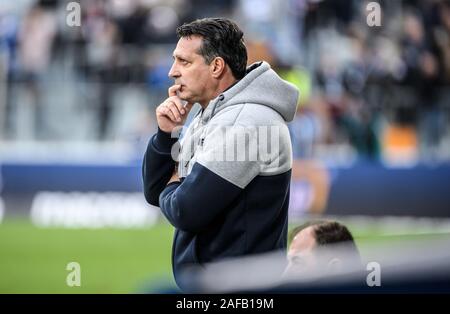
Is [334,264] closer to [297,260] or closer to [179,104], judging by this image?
[297,260]

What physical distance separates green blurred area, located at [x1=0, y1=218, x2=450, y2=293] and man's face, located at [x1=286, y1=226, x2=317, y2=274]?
169 inches

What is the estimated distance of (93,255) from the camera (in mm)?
10680

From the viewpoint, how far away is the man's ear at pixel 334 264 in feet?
12.9

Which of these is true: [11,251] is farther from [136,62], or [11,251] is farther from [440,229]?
[440,229]

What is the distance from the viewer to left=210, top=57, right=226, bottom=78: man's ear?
3607 mm

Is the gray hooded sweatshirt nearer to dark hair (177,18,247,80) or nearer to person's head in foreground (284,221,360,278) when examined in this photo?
dark hair (177,18,247,80)

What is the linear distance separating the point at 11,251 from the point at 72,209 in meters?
1.42

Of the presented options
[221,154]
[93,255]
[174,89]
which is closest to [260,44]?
[93,255]

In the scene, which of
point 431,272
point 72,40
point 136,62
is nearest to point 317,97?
point 136,62

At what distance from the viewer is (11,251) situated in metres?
11.0

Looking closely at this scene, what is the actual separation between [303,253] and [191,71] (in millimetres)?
972

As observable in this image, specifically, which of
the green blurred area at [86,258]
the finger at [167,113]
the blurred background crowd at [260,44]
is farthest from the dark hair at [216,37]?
the blurred background crowd at [260,44]

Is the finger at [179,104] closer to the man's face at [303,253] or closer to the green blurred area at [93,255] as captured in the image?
the man's face at [303,253]

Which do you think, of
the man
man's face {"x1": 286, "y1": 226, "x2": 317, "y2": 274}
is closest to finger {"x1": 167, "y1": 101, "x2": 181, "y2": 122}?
the man
